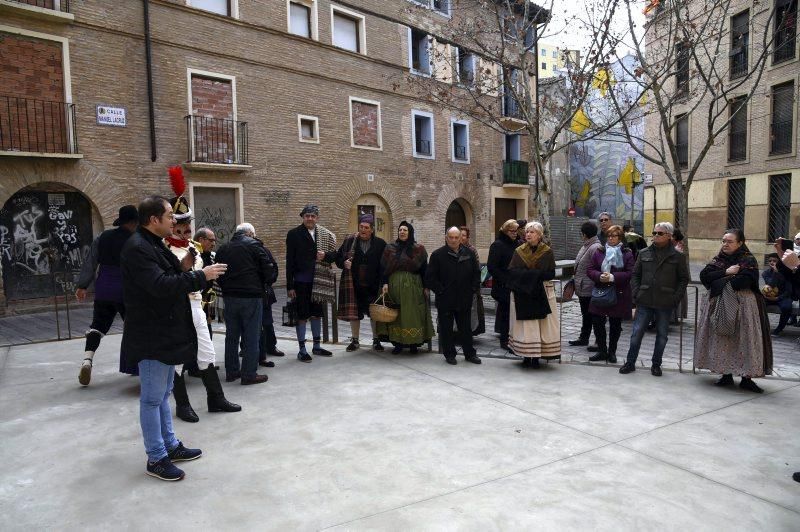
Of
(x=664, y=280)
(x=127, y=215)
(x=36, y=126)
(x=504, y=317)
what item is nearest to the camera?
(x=127, y=215)

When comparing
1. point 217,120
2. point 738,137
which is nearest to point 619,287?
point 217,120

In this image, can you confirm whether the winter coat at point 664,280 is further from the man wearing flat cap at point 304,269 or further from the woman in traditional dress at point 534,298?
the man wearing flat cap at point 304,269

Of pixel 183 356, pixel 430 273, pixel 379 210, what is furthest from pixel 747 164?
pixel 183 356

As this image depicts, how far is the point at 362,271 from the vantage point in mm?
7426

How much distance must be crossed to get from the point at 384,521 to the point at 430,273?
4115 millimetres

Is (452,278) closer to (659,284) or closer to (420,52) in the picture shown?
(659,284)

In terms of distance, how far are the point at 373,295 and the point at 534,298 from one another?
7.11 ft

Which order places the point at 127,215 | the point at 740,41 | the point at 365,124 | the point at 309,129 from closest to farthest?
the point at 127,215
the point at 309,129
the point at 365,124
the point at 740,41

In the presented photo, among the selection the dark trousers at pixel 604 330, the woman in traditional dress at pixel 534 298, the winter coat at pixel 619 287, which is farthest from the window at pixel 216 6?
the dark trousers at pixel 604 330

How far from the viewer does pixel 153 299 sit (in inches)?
144

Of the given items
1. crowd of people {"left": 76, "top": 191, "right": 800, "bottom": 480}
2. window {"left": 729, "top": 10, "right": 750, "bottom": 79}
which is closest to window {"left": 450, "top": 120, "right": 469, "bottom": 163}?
window {"left": 729, "top": 10, "right": 750, "bottom": 79}

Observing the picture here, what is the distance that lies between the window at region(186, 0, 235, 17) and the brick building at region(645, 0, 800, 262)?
14439mm

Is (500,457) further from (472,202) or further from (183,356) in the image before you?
(472,202)

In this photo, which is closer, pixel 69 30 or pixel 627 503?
pixel 627 503
